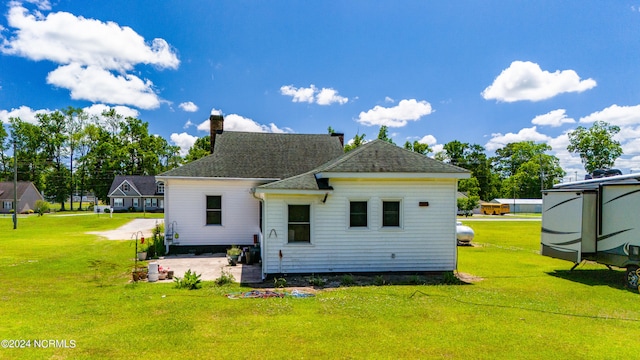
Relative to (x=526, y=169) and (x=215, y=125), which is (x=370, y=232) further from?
(x=526, y=169)

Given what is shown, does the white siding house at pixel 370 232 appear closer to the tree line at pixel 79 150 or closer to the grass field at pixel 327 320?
the grass field at pixel 327 320

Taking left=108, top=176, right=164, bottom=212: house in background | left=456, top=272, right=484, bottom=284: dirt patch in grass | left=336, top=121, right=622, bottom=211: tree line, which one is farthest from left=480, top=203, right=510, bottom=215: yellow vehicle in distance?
left=108, top=176, right=164, bottom=212: house in background

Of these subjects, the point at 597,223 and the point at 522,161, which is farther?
the point at 522,161

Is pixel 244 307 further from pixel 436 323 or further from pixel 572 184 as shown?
pixel 572 184

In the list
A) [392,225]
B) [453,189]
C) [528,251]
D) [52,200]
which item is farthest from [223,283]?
[52,200]

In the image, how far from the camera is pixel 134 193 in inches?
2200

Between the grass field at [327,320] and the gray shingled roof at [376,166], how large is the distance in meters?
3.46

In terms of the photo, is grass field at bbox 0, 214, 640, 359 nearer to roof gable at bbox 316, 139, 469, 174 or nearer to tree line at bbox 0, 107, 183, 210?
roof gable at bbox 316, 139, 469, 174

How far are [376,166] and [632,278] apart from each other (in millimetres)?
8200

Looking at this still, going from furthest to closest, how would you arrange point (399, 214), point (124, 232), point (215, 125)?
point (124, 232) → point (215, 125) → point (399, 214)

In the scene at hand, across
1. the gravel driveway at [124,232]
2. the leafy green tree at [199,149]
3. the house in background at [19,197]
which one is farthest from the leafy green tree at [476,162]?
the house in background at [19,197]

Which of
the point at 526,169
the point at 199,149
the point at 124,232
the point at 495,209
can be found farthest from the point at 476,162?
the point at 124,232

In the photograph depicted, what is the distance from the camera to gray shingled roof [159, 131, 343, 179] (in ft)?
54.0

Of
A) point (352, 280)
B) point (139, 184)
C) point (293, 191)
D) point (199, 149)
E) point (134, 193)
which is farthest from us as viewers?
point (139, 184)
